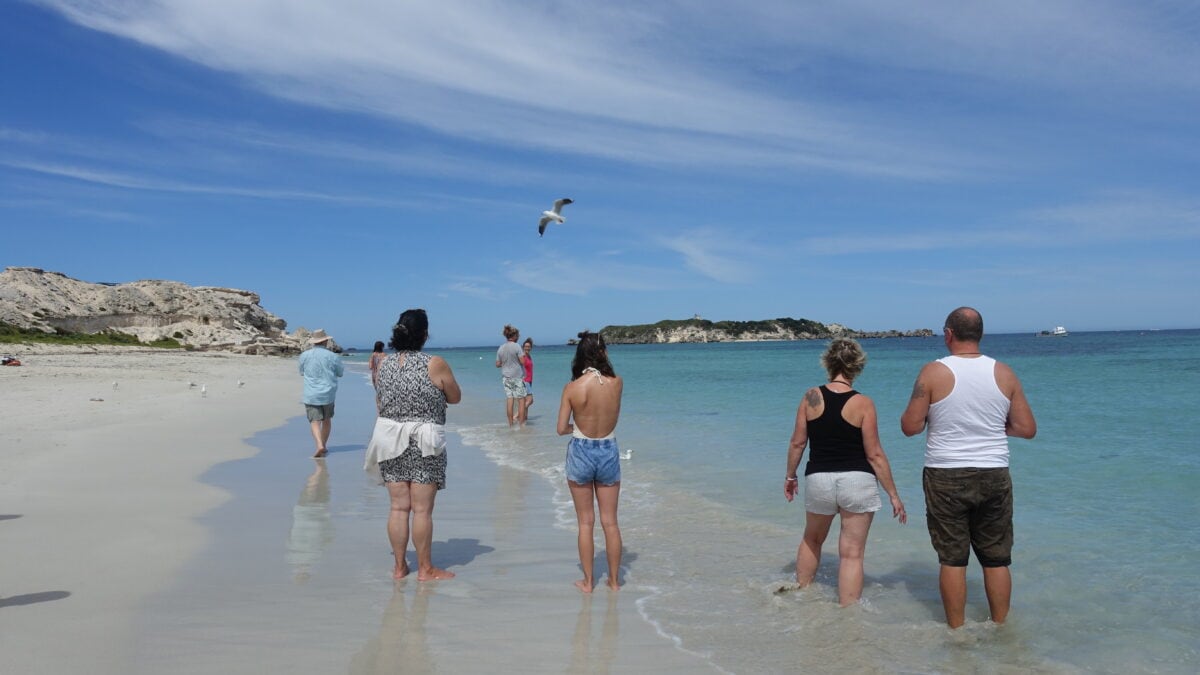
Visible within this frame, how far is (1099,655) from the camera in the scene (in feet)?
14.3

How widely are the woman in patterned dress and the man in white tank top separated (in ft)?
9.88

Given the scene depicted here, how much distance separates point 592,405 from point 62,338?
5696 cm

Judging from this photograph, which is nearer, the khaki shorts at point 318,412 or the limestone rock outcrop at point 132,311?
the khaki shorts at point 318,412

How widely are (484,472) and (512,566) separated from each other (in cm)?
446

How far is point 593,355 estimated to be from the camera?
5.25 m

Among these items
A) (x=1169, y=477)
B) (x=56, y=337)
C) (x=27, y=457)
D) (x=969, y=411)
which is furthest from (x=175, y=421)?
(x=56, y=337)

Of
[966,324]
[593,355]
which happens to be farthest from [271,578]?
[966,324]

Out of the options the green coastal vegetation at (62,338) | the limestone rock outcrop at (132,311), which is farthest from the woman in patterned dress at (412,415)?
the limestone rock outcrop at (132,311)

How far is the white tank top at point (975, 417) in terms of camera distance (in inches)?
167

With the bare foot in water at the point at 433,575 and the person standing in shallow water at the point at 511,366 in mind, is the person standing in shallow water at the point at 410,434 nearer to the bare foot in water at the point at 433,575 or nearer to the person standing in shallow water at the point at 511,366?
the bare foot in water at the point at 433,575

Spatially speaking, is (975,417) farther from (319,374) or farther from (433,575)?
(319,374)

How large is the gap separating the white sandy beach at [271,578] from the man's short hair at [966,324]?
2299 mm

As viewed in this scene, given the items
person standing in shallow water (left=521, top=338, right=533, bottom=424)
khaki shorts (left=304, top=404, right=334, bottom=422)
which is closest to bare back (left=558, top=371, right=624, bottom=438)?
khaki shorts (left=304, top=404, right=334, bottom=422)

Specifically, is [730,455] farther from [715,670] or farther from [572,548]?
[715,670]
